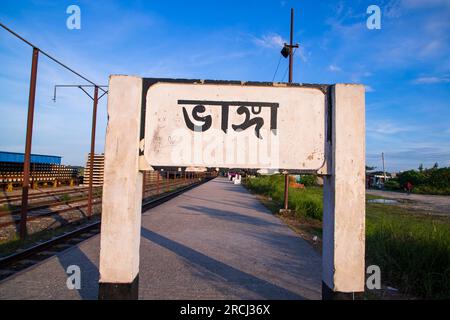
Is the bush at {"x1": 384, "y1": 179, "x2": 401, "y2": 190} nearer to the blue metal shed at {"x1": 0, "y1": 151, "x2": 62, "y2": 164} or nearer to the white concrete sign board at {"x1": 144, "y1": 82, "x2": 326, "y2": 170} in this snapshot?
the blue metal shed at {"x1": 0, "y1": 151, "x2": 62, "y2": 164}

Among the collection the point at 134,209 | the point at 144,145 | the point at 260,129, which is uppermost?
the point at 260,129

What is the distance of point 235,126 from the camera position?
2.76m

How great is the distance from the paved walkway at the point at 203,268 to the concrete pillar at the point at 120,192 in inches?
53.8

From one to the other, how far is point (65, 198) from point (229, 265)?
42.7 feet

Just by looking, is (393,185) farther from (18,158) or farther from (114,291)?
(114,291)

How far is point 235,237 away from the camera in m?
7.61

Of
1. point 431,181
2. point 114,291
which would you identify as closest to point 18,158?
point 114,291

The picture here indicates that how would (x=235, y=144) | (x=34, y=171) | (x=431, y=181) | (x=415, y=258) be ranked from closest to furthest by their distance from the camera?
(x=235, y=144)
(x=415, y=258)
(x=34, y=171)
(x=431, y=181)

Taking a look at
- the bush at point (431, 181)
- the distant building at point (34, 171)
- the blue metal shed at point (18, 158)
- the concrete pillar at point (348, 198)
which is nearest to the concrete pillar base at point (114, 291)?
the concrete pillar at point (348, 198)

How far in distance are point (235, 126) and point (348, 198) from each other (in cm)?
118

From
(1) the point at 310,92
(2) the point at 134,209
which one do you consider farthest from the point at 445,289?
(2) the point at 134,209

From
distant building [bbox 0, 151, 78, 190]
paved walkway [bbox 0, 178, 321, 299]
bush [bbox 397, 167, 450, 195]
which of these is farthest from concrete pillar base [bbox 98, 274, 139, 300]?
bush [bbox 397, 167, 450, 195]
